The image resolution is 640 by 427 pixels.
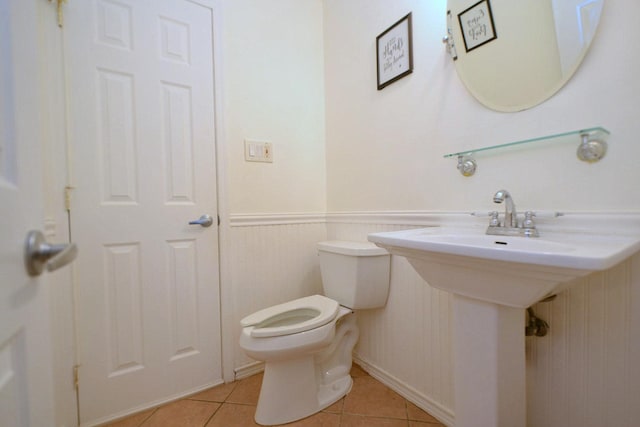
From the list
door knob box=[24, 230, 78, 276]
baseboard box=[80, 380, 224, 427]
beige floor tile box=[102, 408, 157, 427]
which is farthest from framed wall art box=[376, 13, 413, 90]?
beige floor tile box=[102, 408, 157, 427]

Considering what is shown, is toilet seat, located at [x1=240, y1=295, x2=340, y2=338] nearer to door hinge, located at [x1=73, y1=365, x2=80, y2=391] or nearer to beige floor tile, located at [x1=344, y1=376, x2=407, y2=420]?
beige floor tile, located at [x1=344, y1=376, x2=407, y2=420]

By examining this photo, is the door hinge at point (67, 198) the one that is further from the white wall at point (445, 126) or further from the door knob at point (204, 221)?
the white wall at point (445, 126)

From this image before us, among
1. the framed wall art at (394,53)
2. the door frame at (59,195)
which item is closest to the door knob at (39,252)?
the door frame at (59,195)

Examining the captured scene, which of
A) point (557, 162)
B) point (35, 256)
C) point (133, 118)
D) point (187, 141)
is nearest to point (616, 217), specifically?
point (557, 162)

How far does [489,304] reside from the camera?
76 centimetres

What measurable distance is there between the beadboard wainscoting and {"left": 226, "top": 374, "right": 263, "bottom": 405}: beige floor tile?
78mm

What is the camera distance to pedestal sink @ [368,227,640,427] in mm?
655

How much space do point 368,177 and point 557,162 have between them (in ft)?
2.73

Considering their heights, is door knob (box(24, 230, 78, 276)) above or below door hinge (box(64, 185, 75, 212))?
below

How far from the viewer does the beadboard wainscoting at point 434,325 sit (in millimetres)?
757

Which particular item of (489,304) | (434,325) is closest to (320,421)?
(434,325)

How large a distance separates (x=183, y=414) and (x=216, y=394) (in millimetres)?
169

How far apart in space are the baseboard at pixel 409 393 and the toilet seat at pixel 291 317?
0.49 metres

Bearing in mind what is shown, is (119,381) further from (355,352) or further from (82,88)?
(82,88)
